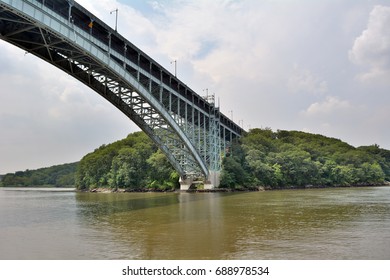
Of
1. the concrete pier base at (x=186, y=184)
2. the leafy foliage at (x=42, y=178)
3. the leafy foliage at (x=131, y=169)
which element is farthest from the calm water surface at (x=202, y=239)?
the leafy foliage at (x=42, y=178)

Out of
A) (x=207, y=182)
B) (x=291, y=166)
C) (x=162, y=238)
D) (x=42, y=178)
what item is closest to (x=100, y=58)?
(x=162, y=238)

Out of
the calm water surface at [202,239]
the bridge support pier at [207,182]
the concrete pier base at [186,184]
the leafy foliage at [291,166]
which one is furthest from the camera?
the leafy foliage at [291,166]

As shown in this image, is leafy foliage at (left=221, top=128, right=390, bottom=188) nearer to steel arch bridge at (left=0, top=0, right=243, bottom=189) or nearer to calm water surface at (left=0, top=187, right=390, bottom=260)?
steel arch bridge at (left=0, top=0, right=243, bottom=189)

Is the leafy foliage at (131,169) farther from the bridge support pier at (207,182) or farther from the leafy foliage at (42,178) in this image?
the leafy foliage at (42,178)

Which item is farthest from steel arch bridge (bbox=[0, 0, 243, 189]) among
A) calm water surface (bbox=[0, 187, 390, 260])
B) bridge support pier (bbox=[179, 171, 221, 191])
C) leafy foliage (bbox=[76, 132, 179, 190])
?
calm water surface (bbox=[0, 187, 390, 260])
